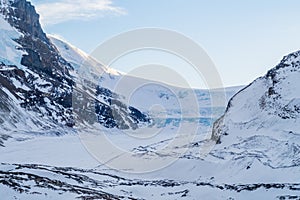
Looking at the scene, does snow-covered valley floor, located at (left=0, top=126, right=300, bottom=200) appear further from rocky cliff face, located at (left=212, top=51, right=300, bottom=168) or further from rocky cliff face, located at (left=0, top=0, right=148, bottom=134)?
rocky cliff face, located at (left=0, top=0, right=148, bottom=134)

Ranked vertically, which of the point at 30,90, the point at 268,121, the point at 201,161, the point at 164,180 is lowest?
the point at 164,180

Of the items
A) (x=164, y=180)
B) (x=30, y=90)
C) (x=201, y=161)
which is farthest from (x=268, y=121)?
(x=30, y=90)

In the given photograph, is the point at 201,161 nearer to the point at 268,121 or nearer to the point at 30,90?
the point at 268,121

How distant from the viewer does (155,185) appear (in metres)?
57.6

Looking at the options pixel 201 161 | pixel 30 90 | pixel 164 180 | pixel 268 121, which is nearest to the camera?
pixel 164 180

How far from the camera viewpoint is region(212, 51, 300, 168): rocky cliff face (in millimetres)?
61506

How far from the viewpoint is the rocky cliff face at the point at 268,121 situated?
61506mm

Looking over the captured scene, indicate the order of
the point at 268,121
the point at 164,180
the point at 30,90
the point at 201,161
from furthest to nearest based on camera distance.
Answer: the point at 30,90 → the point at 268,121 → the point at 201,161 → the point at 164,180

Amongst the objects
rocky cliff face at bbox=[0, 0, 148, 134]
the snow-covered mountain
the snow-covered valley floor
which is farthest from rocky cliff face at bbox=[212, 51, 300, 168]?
rocky cliff face at bbox=[0, 0, 148, 134]

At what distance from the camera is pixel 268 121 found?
69.9 meters

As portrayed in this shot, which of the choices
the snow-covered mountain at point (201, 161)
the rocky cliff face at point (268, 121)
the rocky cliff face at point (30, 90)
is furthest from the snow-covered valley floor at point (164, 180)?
the rocky cliff face at point (30, 90)

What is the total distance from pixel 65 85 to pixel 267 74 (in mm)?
122747

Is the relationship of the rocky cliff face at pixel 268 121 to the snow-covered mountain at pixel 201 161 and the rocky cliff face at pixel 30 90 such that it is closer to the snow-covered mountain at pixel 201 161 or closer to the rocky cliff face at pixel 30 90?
the snow-covered mountain at pixel 201 161

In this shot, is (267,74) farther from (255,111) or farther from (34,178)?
(34,178)
